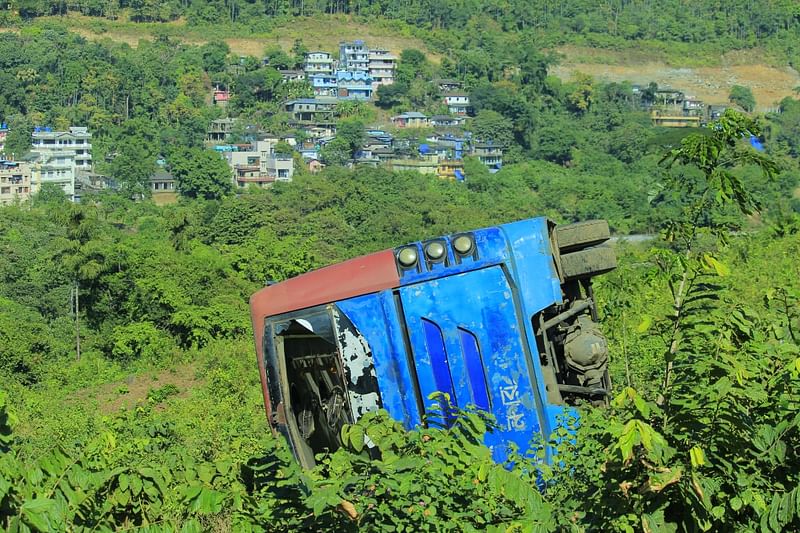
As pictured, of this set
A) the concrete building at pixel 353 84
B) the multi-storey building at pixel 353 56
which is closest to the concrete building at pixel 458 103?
the concrete building at pixel 353 84

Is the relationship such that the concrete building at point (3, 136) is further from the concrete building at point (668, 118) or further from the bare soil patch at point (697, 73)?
the concrete building at point (668, 118)

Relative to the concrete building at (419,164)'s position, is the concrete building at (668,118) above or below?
below

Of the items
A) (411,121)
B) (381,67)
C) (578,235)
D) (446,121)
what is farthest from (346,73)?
(578,235)

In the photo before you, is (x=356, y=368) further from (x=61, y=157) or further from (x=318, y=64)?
(x=318, y=64)

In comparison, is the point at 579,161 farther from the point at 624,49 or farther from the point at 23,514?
the point at 23,514

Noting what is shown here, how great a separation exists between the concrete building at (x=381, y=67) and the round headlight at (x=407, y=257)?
79.1m

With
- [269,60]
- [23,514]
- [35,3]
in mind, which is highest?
[35,3]

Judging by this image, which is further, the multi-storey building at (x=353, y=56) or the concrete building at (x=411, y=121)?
the multi-storey building at (x=353, y=56)

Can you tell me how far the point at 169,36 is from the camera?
9094cm

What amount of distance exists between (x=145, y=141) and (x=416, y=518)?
69722 millimetres

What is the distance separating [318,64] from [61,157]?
2365cm

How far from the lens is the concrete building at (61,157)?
6512 cm

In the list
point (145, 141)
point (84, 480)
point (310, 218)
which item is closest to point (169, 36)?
point (145, 141)

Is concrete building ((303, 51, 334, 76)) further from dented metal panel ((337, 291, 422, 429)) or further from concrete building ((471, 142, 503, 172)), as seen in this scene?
dented metal panel ((337, 291, 422, 429))
